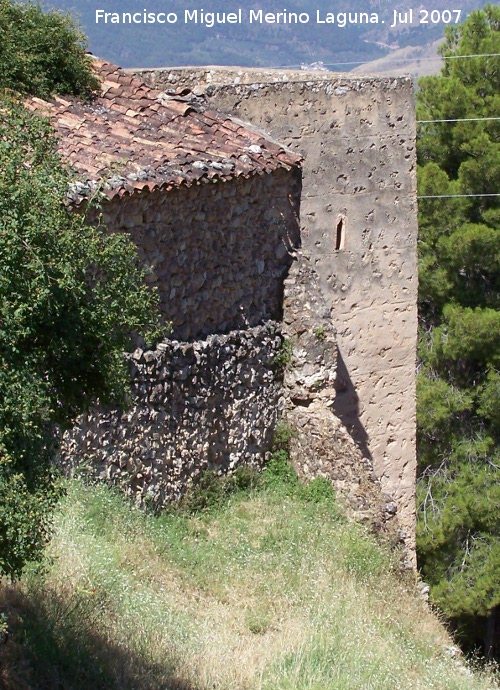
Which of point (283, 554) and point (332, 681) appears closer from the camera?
point (332, 681)

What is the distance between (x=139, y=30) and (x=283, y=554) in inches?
1574

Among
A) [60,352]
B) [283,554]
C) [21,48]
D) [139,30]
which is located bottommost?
[283,554]

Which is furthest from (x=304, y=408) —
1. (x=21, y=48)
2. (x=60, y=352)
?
(x=60, y=352)

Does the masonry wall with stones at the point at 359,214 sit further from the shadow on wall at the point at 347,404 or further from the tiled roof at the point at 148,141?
the tiled roof at the point at 148,141

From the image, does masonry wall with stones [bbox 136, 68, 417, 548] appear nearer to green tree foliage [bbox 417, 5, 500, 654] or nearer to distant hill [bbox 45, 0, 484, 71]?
green tree foliage [bbox 417, 5, 500, 654]

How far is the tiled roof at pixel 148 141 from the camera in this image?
8.46m

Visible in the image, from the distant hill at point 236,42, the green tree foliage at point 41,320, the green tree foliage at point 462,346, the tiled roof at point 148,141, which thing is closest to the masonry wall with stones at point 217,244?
the tiled roof at point 148,141

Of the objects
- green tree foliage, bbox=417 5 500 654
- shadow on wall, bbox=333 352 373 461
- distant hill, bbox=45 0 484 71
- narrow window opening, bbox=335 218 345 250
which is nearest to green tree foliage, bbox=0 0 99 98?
narrow window opening, bbox=335 218 345 250

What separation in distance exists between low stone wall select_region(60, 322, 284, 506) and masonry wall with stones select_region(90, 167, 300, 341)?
0.24 metres

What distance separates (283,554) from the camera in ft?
29.9

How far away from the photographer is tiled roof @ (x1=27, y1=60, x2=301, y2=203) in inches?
333

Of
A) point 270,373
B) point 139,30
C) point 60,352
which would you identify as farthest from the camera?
point 139,30

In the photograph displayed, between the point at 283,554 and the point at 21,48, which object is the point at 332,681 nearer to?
the point at 283,554

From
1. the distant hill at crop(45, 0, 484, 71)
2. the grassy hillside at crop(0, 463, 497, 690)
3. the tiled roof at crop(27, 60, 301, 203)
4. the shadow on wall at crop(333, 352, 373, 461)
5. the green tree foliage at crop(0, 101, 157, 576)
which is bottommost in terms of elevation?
the grassy hillside at crop(0, 463, 497, 690)
